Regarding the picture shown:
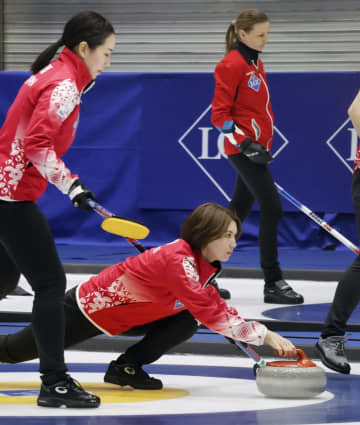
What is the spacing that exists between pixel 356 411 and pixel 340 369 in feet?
2.21

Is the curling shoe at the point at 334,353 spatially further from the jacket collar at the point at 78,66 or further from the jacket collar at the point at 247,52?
the jacket collar at the point at 247,52

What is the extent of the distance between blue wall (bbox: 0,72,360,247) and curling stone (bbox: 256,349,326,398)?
14.8 feet

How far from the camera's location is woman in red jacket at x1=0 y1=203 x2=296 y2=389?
3.28m

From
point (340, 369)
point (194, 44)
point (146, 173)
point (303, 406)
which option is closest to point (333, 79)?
point (146, 173)

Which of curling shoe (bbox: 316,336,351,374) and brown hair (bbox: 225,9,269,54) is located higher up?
brown hair (bbox: 225,9,269,54)

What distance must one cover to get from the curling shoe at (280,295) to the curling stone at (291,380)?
2117 millimetres

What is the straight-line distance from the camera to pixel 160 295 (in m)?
3.42

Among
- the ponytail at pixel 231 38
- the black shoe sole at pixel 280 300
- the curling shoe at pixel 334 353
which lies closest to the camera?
the curling shoe at pixel 334 353

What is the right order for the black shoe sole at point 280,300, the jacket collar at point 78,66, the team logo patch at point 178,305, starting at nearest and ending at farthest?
the jacket collar at point 78,66
the team logo patch at point 178,305
the black shoe sole at point 280,300

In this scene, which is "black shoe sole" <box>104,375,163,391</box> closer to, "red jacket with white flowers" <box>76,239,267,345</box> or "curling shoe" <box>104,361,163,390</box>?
"curling shoe" <box>104,361,163,390</box>

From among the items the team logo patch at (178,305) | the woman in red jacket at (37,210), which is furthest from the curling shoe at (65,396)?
the team logo patch at (178,305)

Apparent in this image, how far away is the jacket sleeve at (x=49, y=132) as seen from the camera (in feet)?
10.1

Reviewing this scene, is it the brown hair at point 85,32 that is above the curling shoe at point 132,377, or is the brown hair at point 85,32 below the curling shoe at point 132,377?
above

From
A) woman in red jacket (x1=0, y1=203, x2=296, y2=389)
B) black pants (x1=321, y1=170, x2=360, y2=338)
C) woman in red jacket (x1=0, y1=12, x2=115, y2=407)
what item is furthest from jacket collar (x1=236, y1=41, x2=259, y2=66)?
woman in red jacket (x1=0, y1=12, x2=115, y2=407)
